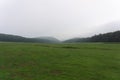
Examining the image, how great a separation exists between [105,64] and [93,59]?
6991 millimetres

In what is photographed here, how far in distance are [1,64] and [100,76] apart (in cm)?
2330

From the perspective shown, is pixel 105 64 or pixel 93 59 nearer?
pixel 105 64

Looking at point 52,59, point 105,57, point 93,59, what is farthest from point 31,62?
point 105,57

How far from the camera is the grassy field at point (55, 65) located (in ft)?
164

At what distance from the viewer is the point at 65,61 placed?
66375 millimetres

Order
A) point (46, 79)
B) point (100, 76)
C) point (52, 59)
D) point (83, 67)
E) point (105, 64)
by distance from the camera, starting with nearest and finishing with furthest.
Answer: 1. point (46, 79)
2. point (100, 76)
3. point (83, 67)
4. point (105, 64)
5. point (52, 59)

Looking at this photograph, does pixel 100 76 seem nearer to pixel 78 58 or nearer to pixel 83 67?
pixel 83 67

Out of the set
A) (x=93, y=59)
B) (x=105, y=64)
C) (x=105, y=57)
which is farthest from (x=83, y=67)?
(x=105, y=57)

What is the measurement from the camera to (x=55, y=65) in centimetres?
6112

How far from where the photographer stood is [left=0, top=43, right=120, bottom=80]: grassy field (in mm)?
50062

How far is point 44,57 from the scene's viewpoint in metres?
70.9

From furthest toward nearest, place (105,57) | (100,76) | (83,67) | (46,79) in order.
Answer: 1. (105,57)
2. (83,67)
3. (100,76)
4. (46,79)

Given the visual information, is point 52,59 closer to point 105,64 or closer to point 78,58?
point 78,58

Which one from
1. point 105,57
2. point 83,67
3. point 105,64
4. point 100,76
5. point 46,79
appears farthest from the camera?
point 105,57
